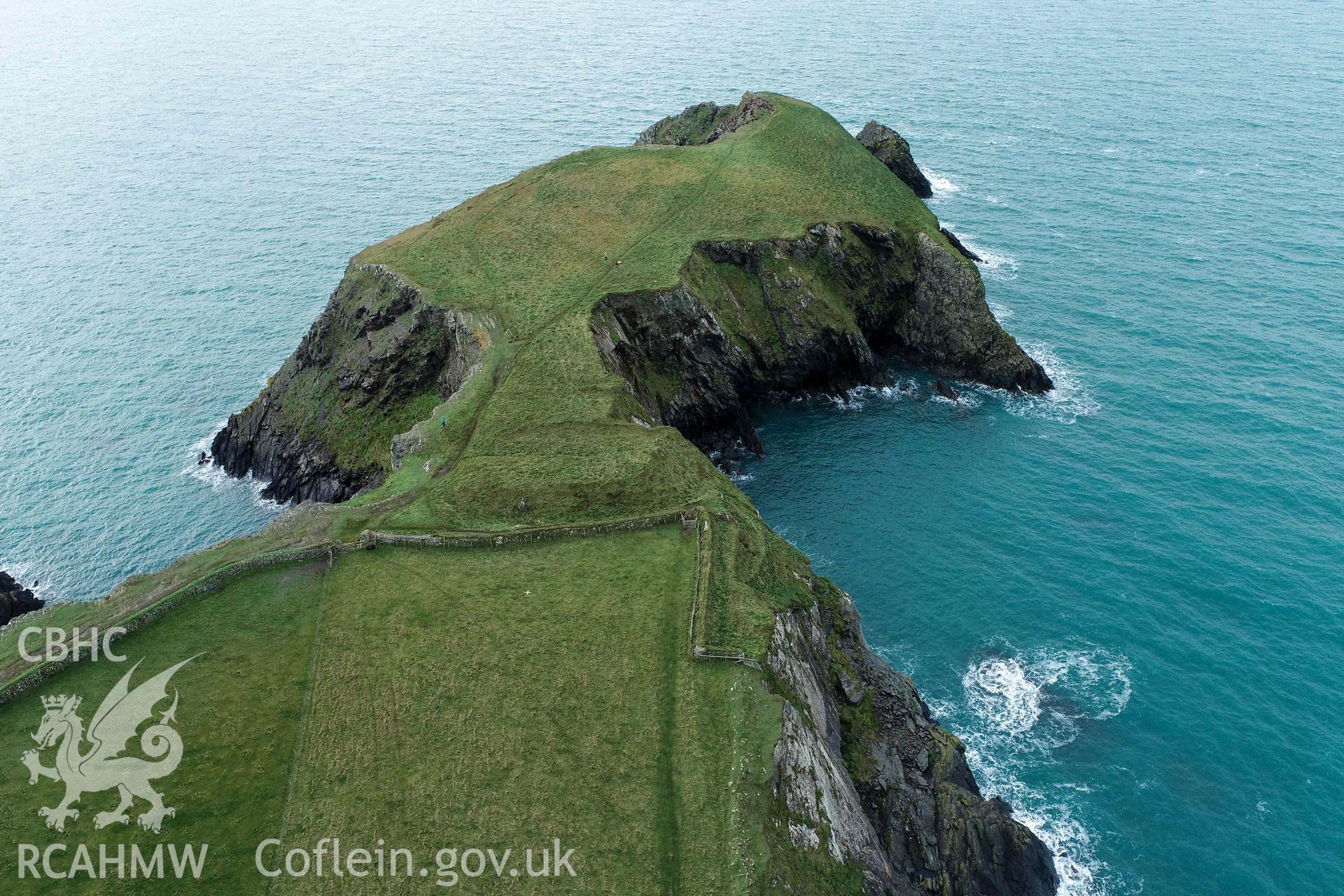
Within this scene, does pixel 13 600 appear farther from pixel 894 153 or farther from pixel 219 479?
pixel 894 153

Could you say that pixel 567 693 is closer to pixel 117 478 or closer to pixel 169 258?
pixel 117 478

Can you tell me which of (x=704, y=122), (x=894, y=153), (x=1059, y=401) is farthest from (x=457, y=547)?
(x=704, y=122)

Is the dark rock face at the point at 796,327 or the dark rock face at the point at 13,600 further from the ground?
the dark rock face at the point at 796,327

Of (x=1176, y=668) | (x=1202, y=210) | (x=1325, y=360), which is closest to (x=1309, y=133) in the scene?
(x=1202, y=210)

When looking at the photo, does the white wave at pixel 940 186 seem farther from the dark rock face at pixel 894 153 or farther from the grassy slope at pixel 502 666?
the grassy slope at pixel 502 666

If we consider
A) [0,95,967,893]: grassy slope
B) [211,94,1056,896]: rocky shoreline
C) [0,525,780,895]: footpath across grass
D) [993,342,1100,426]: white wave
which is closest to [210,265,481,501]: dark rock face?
[211,94,1056,896]: rocky shoreline

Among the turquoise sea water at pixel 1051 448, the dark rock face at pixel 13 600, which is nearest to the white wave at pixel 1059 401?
the turquoise sea water at pixel 1051 448

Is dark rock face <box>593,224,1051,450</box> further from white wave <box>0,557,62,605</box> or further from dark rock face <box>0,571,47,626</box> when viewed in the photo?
white wave <box>0,557,62,605</box>
